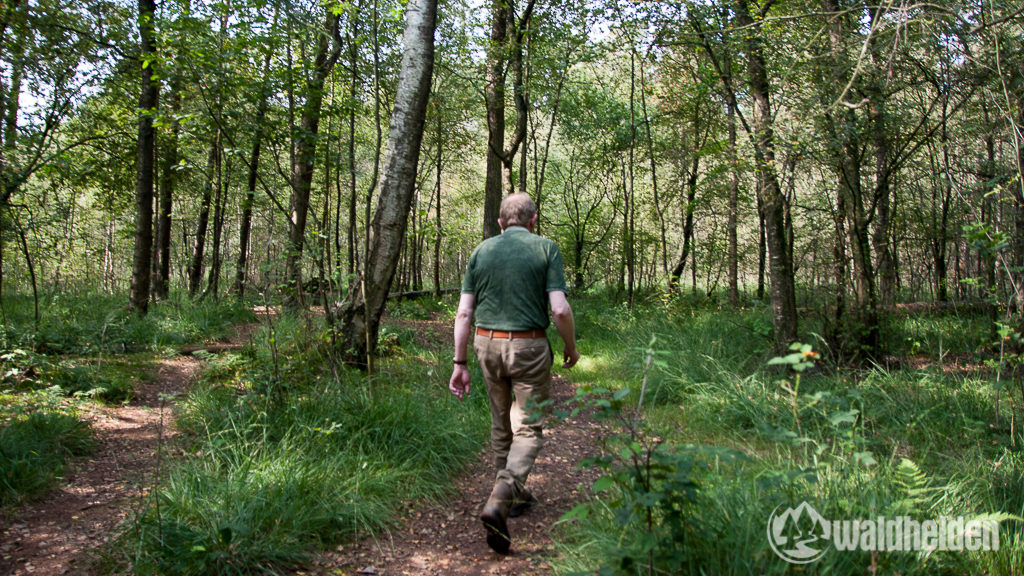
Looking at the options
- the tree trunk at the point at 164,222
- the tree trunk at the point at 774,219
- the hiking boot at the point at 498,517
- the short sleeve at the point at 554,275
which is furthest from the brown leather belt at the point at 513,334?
the tree trunk at the point at 164,222

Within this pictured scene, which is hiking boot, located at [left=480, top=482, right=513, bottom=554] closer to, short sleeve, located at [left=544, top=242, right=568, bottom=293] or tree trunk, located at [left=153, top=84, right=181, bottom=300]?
short sleeve, located at [left=544, top=242, right=568, bottom=293]

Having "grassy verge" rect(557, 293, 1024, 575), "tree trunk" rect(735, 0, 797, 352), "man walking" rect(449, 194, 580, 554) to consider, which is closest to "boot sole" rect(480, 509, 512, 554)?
"man walking" rect(449, 194, 580, 554)

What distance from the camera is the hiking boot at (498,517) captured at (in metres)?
2.86

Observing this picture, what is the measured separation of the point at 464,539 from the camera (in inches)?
127

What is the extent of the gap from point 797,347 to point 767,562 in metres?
0.88

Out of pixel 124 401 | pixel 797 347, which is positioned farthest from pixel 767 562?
pixel 124 401

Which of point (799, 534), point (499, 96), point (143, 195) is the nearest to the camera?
point (799, 534)

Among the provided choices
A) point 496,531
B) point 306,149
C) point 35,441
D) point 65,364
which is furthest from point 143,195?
point 496,531

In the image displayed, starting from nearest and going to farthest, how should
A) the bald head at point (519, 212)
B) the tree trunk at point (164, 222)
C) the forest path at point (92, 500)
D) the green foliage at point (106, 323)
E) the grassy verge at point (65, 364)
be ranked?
the forest path at point (92, 500), the bald head at point (519, 212), the grassy verge at point (65, 364), the green foliage at point (106, 323), the tree trunk at point (164, 222)

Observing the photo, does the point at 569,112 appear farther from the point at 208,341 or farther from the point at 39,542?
the point at 39,542

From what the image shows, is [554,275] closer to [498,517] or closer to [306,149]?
[498,517]

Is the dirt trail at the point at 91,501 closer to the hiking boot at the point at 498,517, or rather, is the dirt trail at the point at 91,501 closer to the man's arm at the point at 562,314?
the hiking boot at the point at 498,517

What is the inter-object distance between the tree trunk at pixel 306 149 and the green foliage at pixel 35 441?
207 centimetres

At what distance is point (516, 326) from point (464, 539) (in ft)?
4.45
